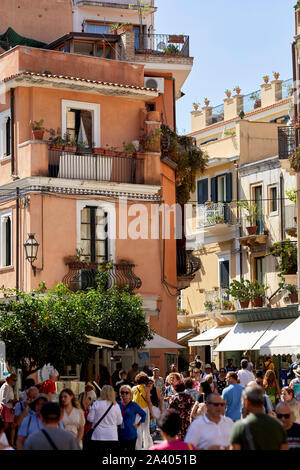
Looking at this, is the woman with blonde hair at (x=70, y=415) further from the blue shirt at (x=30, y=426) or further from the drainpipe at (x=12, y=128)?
the drainpipe at (x=12, y=128)

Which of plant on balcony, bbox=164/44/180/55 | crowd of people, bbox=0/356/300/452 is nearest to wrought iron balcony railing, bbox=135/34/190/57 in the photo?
plant on balcony, bbox=164/44/180/55

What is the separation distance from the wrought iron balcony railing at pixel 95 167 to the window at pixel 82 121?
704mm

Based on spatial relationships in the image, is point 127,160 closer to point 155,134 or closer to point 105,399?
point 155,134

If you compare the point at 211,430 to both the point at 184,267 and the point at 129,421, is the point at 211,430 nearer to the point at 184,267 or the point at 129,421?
the point at 129,421

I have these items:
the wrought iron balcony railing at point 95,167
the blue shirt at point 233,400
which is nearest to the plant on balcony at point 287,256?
the wrought iron balcony railing at point 95,167

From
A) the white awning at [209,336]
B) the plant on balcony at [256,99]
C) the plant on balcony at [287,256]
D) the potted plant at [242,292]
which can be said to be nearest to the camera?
the plant on balcony at [287,256]

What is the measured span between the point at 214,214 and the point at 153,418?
29563 millimetres

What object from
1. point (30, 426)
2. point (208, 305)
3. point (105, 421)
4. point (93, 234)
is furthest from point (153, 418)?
point (208, 305)

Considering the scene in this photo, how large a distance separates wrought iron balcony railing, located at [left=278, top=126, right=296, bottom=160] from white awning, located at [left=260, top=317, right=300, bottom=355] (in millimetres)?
6850

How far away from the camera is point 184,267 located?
37.1 meters

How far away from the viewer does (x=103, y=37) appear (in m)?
37.3

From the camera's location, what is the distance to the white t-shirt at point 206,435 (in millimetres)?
11008
